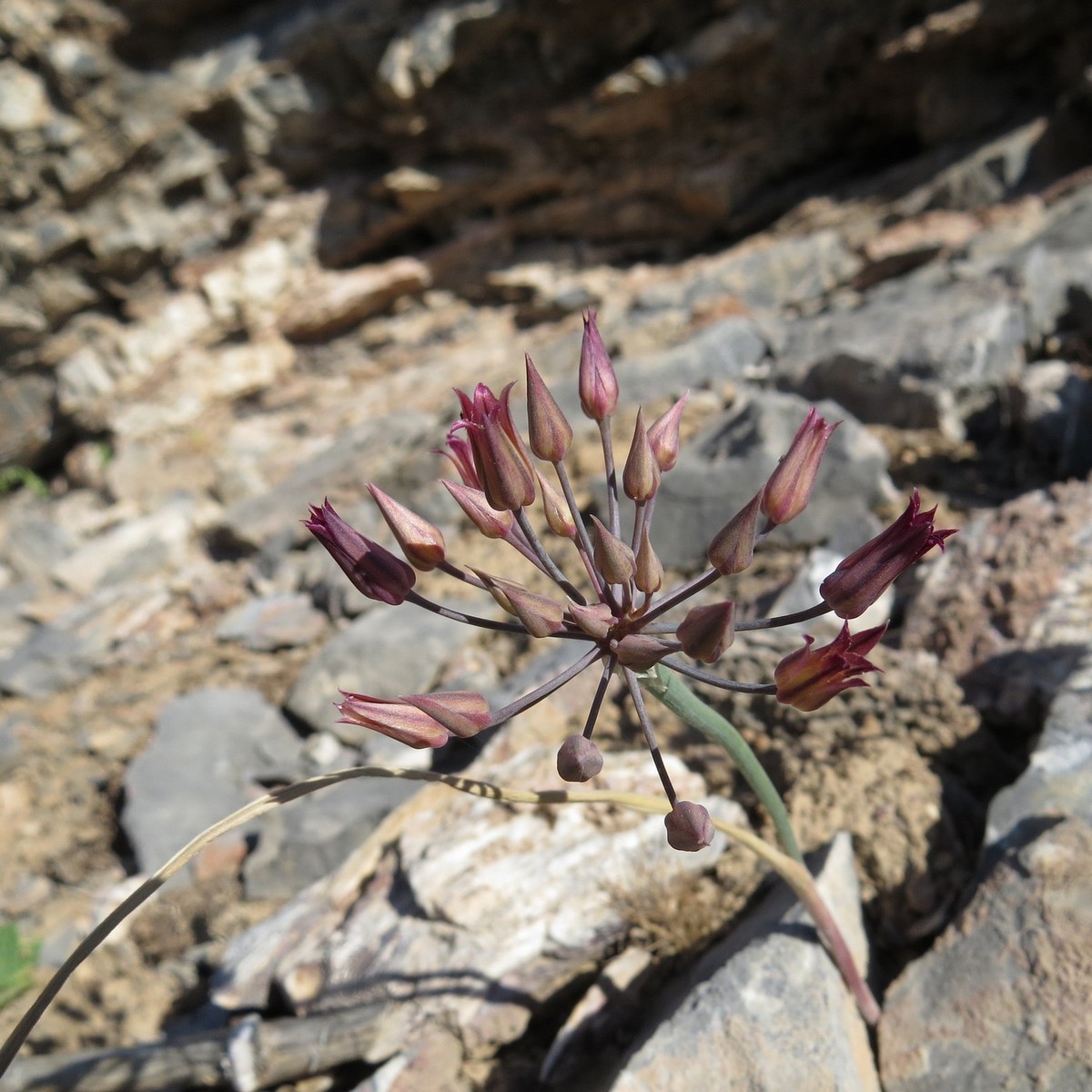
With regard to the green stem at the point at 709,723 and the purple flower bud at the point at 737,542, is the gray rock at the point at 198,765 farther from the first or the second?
the purple flower bud at the point at 737,542

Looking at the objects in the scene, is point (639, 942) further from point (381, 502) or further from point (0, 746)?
point (0, 746)

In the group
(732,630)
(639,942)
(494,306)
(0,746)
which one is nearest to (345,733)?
(639,942)

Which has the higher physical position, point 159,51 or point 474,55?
point 159,51

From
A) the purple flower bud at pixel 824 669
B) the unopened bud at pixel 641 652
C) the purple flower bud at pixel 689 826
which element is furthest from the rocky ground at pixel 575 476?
the unopened bud at pixel 641 652

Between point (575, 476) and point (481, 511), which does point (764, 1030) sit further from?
point (575, 476)

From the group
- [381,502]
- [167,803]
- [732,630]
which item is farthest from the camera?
[167,803]

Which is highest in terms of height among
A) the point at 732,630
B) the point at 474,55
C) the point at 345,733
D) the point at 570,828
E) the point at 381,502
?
the point at 474,55

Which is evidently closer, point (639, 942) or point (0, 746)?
point (639, 942)
